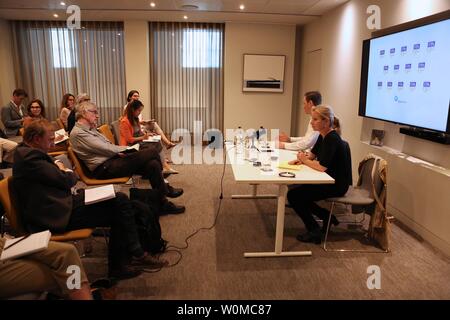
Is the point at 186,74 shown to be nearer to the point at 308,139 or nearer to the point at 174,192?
the point at 174,192

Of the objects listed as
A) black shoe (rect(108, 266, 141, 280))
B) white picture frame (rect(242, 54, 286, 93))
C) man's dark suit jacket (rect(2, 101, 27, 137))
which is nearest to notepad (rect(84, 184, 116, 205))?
black shoe (rect(108, 266, 141, 280))

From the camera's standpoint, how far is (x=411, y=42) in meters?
3.31

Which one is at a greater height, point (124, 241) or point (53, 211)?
point (53, 211)

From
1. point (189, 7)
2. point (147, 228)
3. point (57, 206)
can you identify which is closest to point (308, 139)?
point (147, 228)

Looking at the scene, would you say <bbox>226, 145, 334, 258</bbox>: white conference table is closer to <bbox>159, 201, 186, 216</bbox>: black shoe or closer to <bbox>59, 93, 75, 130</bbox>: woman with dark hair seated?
<bbox>159, 201, 186, 216</bbox>: black shoe

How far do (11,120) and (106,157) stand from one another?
306cm

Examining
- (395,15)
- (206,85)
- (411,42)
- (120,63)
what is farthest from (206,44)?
(411,42)

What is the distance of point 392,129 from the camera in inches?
153

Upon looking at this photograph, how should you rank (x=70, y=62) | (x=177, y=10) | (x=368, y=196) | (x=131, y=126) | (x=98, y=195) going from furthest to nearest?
(x=70, y=62) → (x=177, y=10) → (x=131, y=126) → (x=368, y=196) → (x=98, y=195)

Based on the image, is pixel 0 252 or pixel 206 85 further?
pixel 206 85

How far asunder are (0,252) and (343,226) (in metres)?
2.93

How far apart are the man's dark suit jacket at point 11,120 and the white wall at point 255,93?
3.91 metres
